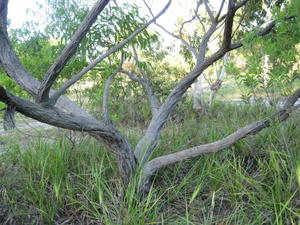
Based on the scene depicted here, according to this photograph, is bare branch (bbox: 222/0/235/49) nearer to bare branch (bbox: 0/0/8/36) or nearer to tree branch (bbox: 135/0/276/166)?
tree branch (bbox: 135/0/276/166)

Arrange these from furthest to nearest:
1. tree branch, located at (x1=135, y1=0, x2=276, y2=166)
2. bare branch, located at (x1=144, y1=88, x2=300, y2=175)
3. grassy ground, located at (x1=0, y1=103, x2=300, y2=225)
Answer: tree branch, located at (x1=135, y1=0, x2=276, y2=166)
bare branch, located at (x1=144, y1=88, x2=300, y2=175)
grassy ground, located at (x1=0, y1=103, x2=300, y2=225)

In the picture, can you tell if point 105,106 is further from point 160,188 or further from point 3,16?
point 3,16

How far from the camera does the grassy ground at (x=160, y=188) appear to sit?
1.93 m

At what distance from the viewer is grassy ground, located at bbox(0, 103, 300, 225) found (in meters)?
1.93

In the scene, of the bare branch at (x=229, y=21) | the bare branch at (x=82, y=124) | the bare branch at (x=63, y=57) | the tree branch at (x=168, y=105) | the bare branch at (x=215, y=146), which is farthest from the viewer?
the tree branch at (x=168, y=105)

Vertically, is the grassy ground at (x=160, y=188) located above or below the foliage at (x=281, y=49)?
below

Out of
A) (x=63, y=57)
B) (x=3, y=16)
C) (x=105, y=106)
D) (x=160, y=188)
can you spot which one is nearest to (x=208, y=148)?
(x=160, y=188)

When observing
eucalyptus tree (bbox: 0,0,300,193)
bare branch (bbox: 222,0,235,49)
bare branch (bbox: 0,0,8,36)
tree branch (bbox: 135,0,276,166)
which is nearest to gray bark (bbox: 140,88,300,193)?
eucalyptus tree (bbox: 0,0,300,193)

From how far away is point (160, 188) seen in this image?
2.36 meters

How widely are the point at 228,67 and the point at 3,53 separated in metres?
1.55

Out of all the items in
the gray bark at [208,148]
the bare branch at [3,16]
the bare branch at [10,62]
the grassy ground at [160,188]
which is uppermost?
the bare branch at [3,16]

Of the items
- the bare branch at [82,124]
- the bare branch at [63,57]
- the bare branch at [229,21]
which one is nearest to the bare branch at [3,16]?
the bare branch at [63,57]

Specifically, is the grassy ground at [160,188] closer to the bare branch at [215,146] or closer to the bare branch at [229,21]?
the bare branch at [215,146]

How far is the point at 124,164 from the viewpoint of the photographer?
2.20 meters
